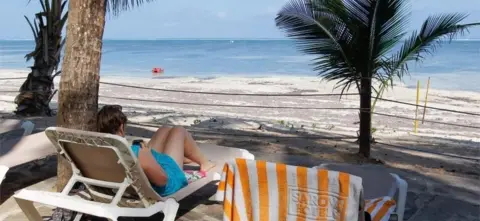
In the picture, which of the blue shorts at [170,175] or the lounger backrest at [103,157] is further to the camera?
the blue shorts at [170,175]

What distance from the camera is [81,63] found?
3391 millimetres

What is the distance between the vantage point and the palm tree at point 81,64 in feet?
11.1

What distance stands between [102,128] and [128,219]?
25.4 inches

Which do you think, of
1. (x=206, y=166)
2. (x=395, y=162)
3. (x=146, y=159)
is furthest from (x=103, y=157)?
(x=395, y=162)

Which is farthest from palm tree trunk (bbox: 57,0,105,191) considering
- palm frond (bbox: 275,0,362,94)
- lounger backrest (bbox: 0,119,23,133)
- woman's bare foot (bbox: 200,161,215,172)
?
palm frond (bbox: 275,0,362,94)

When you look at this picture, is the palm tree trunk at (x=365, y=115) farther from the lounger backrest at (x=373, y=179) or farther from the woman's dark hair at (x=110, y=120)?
the woman's dark hair at (x=110, y=120)

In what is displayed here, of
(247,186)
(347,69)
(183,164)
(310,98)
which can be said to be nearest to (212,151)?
(183,164)

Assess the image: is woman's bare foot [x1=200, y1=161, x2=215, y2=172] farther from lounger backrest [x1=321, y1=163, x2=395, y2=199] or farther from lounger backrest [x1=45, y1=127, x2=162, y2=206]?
lounger backrest [x1=321, y1=163, x2=395, y2=199]

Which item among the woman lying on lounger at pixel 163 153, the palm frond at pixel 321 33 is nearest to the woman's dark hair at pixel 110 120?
the woman lying on lounger at pixel 163 153

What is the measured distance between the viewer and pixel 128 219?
3.33 meters

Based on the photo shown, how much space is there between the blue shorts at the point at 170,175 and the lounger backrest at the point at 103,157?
19 centimetres

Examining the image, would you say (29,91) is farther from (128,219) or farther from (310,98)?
(310,98)

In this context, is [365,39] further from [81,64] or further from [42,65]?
[42,65]

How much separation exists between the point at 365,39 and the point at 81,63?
3.36 m
